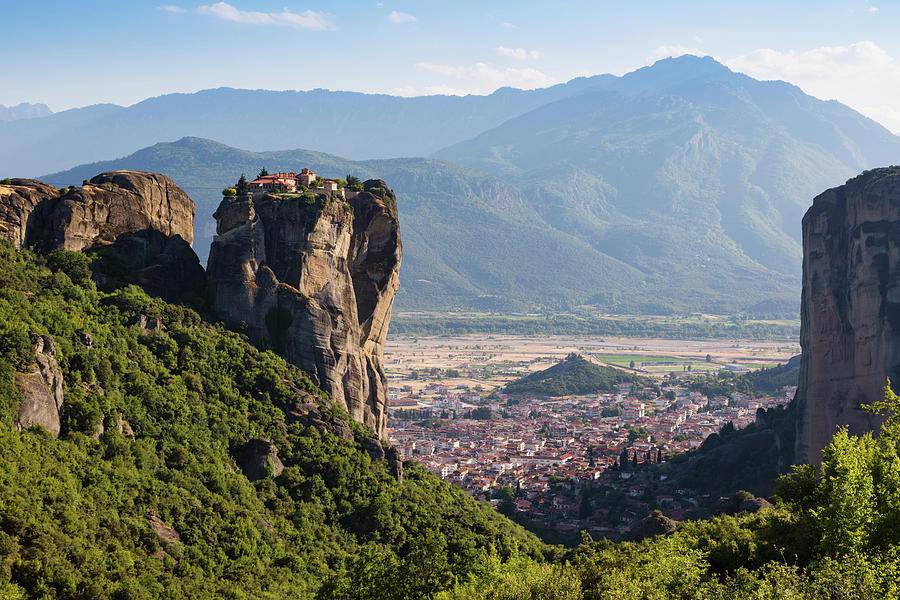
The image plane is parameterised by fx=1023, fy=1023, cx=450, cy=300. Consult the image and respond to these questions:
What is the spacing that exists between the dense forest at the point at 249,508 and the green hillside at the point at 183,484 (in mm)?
108

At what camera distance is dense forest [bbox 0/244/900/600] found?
1458 inches

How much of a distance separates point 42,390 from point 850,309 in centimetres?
5909

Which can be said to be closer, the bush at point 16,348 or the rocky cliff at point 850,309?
the bush at point 16,348

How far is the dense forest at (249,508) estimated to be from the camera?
121 ft

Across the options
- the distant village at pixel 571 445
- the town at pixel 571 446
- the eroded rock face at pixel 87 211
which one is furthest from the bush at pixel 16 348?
the distant village at pixel 571 445

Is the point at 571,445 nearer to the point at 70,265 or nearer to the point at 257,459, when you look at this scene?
the point at 257,459

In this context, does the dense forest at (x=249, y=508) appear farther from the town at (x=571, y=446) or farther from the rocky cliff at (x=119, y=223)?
the town at (x=571, y=446)

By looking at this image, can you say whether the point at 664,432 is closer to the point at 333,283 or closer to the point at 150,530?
the point at 333,283

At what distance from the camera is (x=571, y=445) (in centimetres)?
14338

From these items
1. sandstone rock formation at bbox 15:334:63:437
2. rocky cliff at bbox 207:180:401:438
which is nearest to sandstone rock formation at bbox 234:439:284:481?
rocky cliff at bbox 207:180:401:438

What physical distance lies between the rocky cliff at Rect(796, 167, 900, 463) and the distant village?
14.3 m

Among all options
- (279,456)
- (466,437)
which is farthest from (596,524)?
(466,437)

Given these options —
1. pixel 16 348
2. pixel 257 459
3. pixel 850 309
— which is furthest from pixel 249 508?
pixel 850 309

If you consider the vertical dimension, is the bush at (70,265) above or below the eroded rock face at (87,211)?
below
